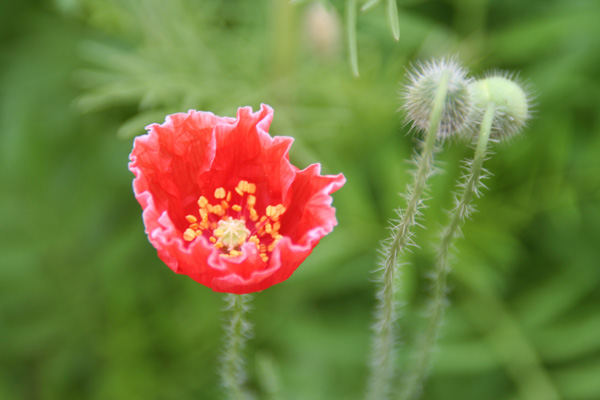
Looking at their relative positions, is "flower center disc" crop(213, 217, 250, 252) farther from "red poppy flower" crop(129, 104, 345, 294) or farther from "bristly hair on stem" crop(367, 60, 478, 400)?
"bristly hair on stem" crop(367, 60, 478, 400)

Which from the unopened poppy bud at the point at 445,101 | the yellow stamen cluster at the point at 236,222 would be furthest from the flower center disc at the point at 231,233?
the unopened poppy bud at the point at 445,101

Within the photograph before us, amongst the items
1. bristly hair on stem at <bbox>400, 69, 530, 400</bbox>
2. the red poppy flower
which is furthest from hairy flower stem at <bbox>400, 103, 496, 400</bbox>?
the red poppy flower

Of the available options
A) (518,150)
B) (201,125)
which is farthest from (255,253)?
(518,150)

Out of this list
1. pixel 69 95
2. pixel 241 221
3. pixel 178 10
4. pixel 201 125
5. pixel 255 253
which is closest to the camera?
pixel 255 253

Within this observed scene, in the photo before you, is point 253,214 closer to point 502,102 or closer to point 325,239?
point 325,239

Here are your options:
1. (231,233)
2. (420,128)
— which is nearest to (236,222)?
(231,233)

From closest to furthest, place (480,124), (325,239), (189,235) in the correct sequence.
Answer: (480,124), (189,235), (325,239)

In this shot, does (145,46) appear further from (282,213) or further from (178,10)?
(282,213)
